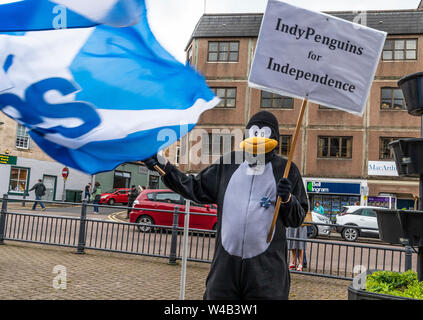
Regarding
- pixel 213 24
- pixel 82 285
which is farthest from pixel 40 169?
pixel 82 285

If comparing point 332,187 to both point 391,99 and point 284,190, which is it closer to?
point 391,99

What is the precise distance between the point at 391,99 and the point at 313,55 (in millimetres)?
27156

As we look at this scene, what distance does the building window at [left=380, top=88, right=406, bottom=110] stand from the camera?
1085 inches

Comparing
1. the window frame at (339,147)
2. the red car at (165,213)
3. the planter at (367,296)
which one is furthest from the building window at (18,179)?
the planter at (367,296)

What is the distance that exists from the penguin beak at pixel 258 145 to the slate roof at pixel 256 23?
27.2m

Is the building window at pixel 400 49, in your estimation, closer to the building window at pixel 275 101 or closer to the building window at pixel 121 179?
the building window at pixel 275 101

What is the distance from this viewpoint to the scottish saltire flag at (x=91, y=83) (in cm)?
325

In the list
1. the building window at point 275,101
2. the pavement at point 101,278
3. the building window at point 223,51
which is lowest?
the pavement at point 101,278

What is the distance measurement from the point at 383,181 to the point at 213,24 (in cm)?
1570

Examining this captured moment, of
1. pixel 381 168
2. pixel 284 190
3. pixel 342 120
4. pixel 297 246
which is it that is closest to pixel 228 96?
pixel 342 120

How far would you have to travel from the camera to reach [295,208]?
300cm

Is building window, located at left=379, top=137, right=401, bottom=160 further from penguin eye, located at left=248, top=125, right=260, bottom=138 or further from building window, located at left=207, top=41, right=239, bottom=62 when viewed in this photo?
penguin eye, located at left=248, top=125, right=260, bottom=138

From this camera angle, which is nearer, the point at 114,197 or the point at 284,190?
the point at 284,190
